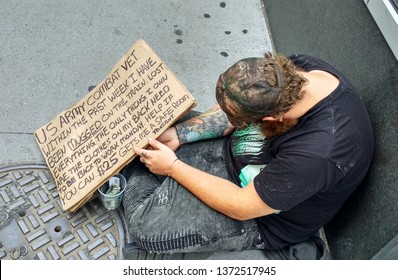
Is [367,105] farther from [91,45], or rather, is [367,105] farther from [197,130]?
[91,45]

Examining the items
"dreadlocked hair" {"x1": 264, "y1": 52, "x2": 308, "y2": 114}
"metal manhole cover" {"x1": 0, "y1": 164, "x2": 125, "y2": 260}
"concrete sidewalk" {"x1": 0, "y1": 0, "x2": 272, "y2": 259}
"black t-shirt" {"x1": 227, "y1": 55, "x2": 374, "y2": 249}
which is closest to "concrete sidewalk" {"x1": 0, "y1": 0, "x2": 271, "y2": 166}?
"concrete sidewalk" {"x1": 0, "y1": 0, "x2": 272, "y2": 259}

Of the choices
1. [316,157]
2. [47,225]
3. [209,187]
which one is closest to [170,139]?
[209,187]

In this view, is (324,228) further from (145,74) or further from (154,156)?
(145,74)

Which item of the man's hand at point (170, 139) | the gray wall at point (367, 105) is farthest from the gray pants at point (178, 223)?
the gray wall at point (367, 105)

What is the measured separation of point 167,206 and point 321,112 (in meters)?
0.80

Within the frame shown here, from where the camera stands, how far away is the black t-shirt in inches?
68.9

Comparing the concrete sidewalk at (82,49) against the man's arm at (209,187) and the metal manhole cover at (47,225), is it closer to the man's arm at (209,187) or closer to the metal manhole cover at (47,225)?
the metal manhole cover at (47,225)

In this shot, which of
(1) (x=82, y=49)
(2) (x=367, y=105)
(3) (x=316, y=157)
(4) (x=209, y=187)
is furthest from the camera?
(1) (x=82, y=49)

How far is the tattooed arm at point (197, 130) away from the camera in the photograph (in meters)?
2.35

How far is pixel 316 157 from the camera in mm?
1725

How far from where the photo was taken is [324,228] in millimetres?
2479

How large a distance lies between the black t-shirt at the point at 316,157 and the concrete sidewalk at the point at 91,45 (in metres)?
1.12

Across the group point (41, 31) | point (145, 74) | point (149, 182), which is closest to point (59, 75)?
point (41, 31)

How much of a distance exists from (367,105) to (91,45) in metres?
1.85
